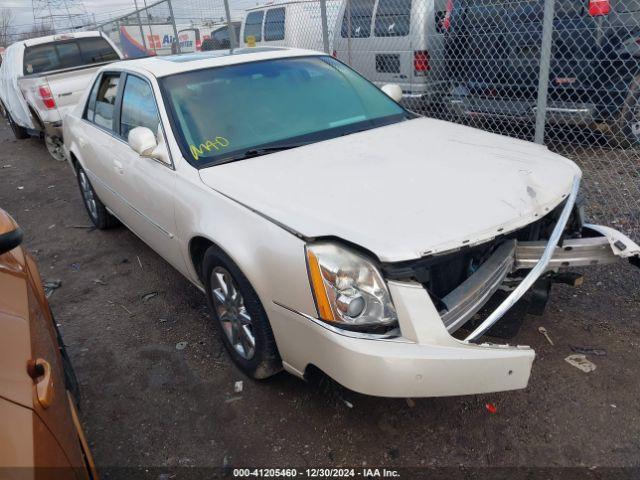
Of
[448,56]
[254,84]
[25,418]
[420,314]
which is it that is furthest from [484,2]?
[25,418]

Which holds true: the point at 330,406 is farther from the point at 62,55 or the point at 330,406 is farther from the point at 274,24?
the point at 62,55

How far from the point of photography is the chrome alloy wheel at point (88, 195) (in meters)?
5.21

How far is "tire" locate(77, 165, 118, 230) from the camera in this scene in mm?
5152

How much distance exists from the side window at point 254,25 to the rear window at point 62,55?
275 centimetres

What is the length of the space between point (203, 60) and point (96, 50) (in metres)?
6.75

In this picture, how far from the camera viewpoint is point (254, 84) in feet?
11.5

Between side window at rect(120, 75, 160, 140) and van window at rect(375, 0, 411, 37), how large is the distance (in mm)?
4235

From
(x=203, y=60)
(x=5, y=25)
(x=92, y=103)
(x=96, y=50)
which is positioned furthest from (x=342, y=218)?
(x=5, y=25)

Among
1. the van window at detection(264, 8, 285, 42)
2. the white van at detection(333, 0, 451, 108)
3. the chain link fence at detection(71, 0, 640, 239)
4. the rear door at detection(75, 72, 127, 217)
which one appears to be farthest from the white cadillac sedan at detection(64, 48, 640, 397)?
the van window at detection(264, 8, 285, 42)

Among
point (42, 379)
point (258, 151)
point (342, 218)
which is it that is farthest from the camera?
point (258, 151)

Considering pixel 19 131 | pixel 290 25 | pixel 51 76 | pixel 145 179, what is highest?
pixel 290 25

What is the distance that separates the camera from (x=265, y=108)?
3377 mm

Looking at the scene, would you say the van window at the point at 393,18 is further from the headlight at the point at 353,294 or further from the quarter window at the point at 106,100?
the headlight at the point at 353,294

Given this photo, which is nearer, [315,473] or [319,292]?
[319,292]
